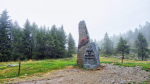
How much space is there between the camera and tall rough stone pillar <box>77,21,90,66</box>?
12477mm

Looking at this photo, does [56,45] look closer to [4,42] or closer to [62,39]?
[62,39]

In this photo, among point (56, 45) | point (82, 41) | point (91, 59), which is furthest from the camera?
point (56, 45)

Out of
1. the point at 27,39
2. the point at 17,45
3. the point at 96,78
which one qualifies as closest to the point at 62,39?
the point at 27,39

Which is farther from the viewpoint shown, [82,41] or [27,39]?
[27,39]

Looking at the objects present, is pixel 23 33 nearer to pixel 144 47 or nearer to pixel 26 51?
pixel 26 51

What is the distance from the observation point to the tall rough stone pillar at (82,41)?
40.9 ft

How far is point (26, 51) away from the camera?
83.6 feet

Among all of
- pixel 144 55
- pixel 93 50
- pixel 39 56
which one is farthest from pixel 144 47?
pixel 39 56

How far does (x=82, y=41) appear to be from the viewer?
12.9 m

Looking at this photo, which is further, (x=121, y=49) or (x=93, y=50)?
(x=121, y=49)

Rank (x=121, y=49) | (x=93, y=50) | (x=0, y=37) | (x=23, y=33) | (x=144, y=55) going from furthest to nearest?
(x=121, y=49), (x=144, y=55), (x=23, y=33), (x=0, y=37), (x=93, y=50)

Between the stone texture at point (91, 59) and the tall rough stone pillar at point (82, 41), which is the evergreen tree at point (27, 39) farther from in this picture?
the stone texture at point (91, 59)

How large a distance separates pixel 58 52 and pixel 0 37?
59.4 feet

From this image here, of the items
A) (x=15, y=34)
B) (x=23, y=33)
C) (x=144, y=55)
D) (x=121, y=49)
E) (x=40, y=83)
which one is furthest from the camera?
(x=121, y=49)
